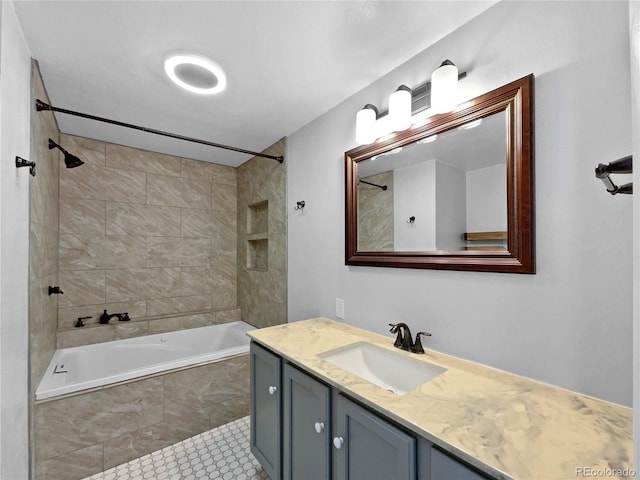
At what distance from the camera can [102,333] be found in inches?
100

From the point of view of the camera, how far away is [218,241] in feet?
11.1

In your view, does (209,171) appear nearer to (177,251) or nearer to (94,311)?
(177,251)

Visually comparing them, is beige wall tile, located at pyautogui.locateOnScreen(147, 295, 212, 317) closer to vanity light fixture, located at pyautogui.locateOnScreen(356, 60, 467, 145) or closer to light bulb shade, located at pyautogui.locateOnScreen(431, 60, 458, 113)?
vanity light fixture, located at pyautogui.locateOnScreen(356, 60, 467, 145)

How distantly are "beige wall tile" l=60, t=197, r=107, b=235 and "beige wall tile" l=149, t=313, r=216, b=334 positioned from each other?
40.9 inches

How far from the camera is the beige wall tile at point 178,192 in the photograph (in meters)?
2.94

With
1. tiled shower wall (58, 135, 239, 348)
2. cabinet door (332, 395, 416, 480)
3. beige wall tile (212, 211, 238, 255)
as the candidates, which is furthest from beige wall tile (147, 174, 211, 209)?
cabinet door (332, 395, 416, 480)

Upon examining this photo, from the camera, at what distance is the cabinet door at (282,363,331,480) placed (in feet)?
3.81

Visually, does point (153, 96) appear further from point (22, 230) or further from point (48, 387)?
point (48, 387)

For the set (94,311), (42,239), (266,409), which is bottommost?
(266,409)

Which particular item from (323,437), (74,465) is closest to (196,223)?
(74,465)

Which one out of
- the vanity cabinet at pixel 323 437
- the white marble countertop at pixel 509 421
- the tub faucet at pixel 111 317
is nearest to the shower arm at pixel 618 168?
the white marble countertop at pixel 509 421

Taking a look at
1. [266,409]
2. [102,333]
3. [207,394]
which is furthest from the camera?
[102,333]

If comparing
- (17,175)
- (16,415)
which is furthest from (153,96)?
(16,415)

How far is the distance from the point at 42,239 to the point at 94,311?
1.10 m
